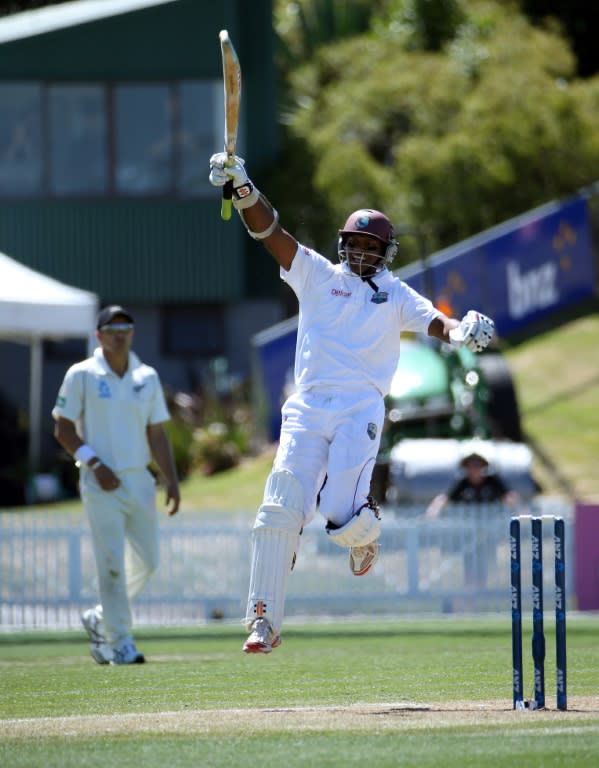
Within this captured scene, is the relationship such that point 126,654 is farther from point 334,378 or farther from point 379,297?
point 379,297

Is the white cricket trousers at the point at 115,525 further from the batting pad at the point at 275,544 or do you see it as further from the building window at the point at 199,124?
the building window at the point at 199,124

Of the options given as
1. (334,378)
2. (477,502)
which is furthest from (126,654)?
(477,502)

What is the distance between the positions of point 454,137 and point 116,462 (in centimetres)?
1769

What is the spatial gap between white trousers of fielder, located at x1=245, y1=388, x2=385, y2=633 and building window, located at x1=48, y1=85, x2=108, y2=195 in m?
19.3

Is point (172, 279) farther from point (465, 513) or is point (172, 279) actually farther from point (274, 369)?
point (465, 513)

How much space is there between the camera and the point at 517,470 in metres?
18.9

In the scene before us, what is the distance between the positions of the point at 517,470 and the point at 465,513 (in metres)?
2.71

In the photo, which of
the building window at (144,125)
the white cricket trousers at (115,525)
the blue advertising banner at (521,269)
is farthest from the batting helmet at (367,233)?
the building window at (144,125)

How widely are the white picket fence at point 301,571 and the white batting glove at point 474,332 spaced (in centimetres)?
891

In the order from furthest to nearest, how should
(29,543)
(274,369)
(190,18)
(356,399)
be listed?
(190,18), (274,369), (29,543), (356,399)

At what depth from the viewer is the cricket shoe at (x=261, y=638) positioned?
23.4ft

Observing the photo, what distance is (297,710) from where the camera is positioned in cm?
689

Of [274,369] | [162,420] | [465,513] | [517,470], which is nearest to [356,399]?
[162,420]

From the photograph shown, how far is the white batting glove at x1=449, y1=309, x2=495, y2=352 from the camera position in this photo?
728 centimetres
